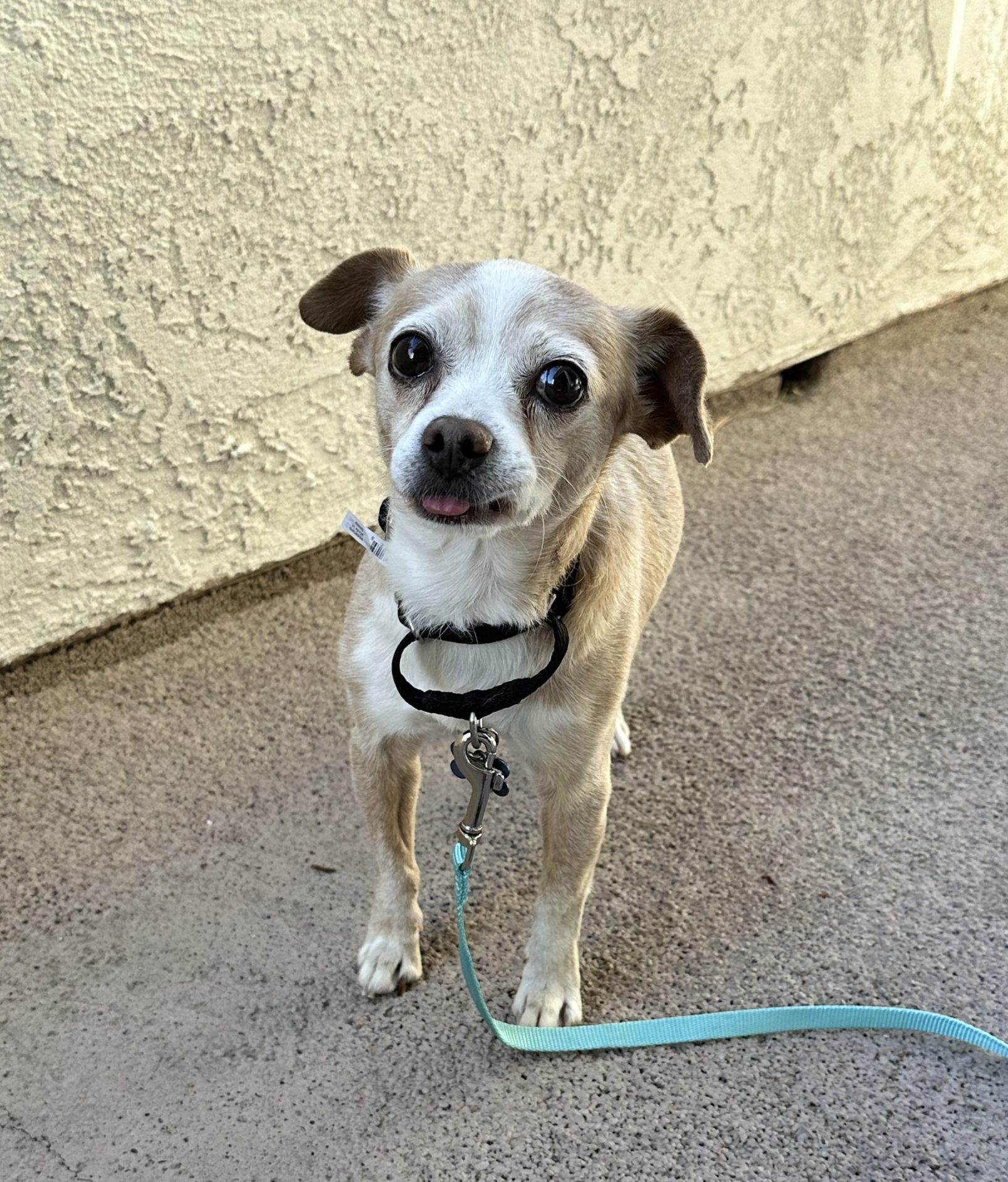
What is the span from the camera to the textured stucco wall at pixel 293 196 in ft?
5.59

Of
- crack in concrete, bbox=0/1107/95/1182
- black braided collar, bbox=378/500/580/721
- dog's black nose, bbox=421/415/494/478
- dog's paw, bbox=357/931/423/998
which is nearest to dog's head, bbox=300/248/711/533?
dog's black nose, bbox=421/415/494/478

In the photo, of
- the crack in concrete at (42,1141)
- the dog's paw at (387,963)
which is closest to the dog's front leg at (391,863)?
the dog's paw at (387,963)

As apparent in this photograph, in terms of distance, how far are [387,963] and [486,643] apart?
51 cm

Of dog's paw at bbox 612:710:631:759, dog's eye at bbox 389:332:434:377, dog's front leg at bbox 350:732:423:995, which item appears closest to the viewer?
dog's eye at bbox 389:332:434:377

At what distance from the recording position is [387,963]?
1529mm

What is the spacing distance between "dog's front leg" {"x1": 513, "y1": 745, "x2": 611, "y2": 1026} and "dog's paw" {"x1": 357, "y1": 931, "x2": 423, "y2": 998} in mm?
155

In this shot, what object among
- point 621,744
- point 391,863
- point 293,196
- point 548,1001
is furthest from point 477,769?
point 293,196

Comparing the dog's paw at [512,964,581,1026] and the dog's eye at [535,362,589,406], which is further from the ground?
the dog's eye at [535,362,589,406]

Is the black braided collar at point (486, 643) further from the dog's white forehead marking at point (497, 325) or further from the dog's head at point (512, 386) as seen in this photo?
the dog's white forehead marking at point (497, 325)

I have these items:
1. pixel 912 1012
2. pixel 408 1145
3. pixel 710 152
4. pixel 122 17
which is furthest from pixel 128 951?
pixel 710 152

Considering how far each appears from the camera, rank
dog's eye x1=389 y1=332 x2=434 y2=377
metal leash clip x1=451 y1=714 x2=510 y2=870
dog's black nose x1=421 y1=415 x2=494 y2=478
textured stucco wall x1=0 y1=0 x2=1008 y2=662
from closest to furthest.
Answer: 1. dog's black nose x1=421 y1=415 x2=494 y2=478
2. dog's eye x1=389 y1=332 x2=434 y2=377
3. metal leash clip x1=451 y1=714 x2=510 y2=870
4. textured stucco wall x1=0 y1=0 x2=1008 y2=662

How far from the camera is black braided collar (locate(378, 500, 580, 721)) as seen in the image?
131 centimetres

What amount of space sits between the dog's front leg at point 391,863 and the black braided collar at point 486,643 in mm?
174

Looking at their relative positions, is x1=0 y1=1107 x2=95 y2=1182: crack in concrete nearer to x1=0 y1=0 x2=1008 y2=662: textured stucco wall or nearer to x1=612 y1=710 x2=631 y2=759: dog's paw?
x1=0 y1=0 x2=1008 y2=662: textured stucco wall
